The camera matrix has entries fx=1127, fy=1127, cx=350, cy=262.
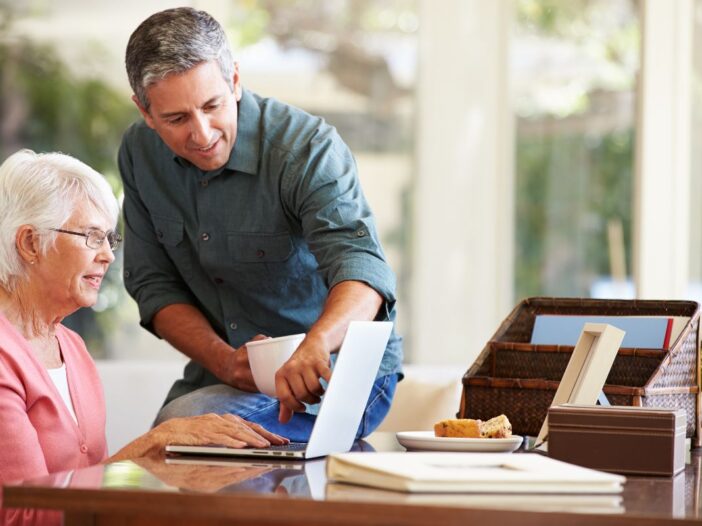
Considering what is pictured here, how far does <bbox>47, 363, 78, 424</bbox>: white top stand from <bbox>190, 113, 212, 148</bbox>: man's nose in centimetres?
52

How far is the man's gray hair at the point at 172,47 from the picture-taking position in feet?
7.13

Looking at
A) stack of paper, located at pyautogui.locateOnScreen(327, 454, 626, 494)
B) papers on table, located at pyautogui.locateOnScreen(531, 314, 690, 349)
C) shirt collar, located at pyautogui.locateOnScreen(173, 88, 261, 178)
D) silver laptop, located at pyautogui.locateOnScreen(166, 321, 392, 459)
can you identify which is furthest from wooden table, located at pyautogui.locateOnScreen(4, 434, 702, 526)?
shirt collar, located at pyautogui.locateOnScreen(173, 88, 261, 178)

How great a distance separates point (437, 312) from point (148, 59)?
279 centimetres

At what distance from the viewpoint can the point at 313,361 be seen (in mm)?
1766

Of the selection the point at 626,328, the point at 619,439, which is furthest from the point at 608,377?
the point at 619,439

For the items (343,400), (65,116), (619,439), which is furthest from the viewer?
(65,116)

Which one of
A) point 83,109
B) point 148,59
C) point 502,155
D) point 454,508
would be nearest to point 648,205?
point 502,155

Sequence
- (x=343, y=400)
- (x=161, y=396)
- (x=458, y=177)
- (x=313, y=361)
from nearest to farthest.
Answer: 1. (x=343, y=400)
2. (x=313, y=361)
3. (x=161, y=396)
4. (x=458, y=177)

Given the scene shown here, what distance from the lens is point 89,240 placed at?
6.95 feet

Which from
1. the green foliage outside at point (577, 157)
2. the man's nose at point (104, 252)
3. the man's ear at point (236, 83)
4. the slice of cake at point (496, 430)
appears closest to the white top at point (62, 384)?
the man's nose at point (104, 252)

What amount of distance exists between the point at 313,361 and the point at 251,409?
51cm

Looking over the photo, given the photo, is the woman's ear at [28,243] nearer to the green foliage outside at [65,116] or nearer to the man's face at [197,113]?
the man's face at [197,113]

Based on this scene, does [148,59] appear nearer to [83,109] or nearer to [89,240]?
[89,240]

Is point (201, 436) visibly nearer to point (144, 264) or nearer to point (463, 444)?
point (463, 444)
